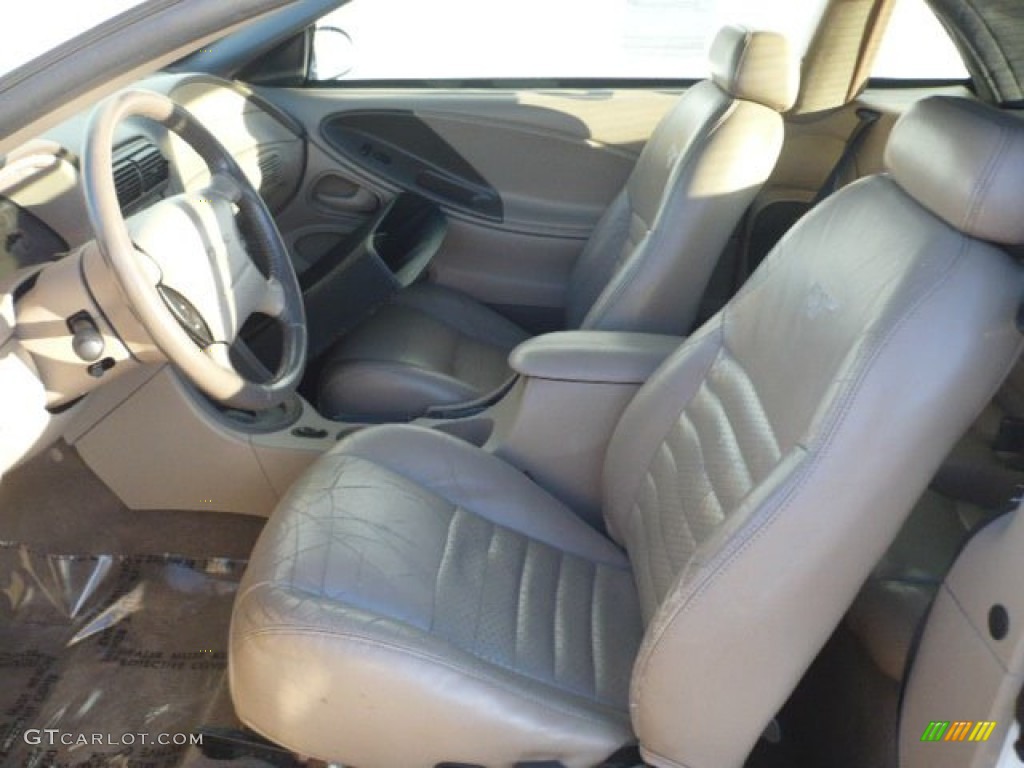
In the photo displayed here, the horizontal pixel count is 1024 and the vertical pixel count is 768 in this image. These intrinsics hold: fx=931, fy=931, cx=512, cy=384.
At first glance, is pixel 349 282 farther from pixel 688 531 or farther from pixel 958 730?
pixel 958 730

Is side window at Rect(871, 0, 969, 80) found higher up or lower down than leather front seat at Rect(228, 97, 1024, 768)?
higher up

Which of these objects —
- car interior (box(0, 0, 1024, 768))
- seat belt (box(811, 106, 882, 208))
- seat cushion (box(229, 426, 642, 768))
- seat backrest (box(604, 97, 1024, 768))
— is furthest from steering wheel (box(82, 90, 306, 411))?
seat belt (box(811, 106, 882, 208))

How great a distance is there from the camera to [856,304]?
3.26ft

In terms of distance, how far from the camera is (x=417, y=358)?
1.96 metres

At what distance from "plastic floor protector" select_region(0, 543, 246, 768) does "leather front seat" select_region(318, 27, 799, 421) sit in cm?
47

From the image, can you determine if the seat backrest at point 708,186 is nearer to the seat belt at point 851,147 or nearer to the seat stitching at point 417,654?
the seat belt at point 851,147

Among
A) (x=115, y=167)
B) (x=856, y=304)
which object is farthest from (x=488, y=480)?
(x=115, y=167)

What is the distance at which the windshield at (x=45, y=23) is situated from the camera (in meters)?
0.89

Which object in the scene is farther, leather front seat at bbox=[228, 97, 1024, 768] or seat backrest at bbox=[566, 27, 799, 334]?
seat backrest at bbox=[566, 27, 799, 334]

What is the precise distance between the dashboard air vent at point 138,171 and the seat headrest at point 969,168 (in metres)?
1.21

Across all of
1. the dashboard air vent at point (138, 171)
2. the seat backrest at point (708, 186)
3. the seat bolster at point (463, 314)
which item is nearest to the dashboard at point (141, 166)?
the dashboard air vent at point (138, 171)

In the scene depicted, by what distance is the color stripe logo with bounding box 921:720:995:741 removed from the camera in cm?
88

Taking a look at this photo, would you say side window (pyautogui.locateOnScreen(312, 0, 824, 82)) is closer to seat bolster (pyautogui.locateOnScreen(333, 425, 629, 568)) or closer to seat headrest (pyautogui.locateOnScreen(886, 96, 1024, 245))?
seat bolster (pyautogui.locateOnScreen(333, 425, 629, 568))

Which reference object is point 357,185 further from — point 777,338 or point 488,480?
point 777,338
